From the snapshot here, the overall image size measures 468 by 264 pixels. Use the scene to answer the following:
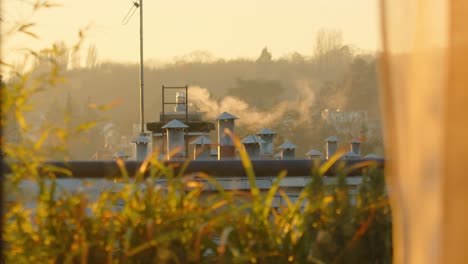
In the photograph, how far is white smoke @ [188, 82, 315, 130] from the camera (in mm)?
18750

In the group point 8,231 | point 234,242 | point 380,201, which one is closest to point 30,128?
point 8,231

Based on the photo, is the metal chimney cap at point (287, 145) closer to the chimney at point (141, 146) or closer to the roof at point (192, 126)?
the chimney at point (141, 146)

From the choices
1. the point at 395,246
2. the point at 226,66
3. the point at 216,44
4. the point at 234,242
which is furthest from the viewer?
the point at 216,44

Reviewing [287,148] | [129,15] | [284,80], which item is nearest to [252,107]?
[284,80]

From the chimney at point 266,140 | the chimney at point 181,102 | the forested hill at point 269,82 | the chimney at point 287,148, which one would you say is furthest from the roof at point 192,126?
the chimney at point 287,148

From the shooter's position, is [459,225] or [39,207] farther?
[39,207]

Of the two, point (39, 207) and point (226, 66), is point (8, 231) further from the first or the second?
point (226, 66)

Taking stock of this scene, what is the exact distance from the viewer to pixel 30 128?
5.37ft

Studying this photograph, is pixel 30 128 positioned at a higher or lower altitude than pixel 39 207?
higher

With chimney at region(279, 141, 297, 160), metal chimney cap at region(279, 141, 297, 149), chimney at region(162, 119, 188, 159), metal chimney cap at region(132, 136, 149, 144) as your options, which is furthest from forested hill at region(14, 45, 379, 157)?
metal chimney cap at region(279, 141, 297, 149)

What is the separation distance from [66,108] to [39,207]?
→ 0.78 feet

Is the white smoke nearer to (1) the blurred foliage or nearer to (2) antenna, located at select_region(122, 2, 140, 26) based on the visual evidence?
(2) antenna, located at select_region(122, 2, 140, 26)

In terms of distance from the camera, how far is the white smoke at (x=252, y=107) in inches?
738

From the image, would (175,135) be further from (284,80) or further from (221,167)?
(221,167)
